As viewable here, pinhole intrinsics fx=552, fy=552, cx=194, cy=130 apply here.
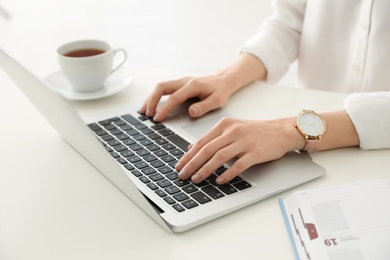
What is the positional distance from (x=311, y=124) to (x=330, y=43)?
0.46m

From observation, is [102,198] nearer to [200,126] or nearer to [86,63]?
[200,126]

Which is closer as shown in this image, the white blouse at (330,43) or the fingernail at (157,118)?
the fingernail at (157,118)

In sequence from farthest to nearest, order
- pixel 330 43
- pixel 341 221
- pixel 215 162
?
pixel 330 43 → pixel 215 162 → pixel 341 221

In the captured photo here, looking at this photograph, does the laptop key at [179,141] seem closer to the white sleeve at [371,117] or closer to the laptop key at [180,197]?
the laptop key at [180,197]

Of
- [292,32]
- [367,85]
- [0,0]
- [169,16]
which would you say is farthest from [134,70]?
[0,0]

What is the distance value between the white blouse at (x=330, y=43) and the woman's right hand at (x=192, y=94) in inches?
7.9

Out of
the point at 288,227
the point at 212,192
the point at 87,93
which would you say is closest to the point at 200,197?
the point at 212,192

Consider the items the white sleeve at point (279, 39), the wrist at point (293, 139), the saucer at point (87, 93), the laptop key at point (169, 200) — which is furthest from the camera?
the white sleeve at point (279, 39)

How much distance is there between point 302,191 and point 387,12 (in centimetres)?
56

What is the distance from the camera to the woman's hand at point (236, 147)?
877mm

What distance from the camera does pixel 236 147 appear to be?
91 centimetres

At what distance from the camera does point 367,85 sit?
1.30 metres

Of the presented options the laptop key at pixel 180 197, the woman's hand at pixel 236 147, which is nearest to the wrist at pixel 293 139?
the woman's hand at pixel 236 147

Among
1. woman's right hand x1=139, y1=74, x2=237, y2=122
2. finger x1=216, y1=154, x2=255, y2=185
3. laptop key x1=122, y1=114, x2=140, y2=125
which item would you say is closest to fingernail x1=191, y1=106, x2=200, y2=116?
woman's right hand x1=139, y1=74, x2=237, y2=122
